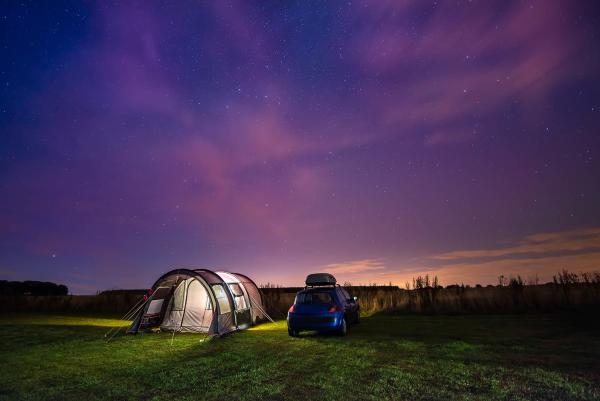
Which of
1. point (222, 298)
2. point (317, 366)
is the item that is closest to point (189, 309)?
point (222, 298)

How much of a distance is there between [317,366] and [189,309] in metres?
9.49

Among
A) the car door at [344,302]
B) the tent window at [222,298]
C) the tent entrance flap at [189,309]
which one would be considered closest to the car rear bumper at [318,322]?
the car door at [344,302]

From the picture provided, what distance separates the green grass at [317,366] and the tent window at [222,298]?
1.62 metres

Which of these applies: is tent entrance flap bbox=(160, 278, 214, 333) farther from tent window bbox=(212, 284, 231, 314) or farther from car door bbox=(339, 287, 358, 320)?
car door bbox=(339, 287, 358, 320)

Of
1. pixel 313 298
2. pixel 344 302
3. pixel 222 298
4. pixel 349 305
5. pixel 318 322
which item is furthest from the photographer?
pixel 222 298

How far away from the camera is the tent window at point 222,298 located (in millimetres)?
16194

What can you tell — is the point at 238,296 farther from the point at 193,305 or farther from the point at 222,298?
the point at 193,305

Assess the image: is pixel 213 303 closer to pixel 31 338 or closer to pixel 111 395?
pixel 31 338

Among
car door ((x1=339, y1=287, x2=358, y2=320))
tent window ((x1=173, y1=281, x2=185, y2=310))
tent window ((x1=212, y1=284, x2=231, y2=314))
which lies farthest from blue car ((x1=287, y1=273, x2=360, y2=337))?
tent window ((x1=173, y1=281, x2=185, y2=310))

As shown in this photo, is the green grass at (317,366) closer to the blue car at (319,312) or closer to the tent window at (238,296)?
the blue car at (319,312)

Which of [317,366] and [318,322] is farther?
[318,322]

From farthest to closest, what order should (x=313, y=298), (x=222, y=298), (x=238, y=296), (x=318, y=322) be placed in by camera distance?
(x=238, y=296) → (x=222, y=298) → (x=313, y=298) → (x=318, y=322)

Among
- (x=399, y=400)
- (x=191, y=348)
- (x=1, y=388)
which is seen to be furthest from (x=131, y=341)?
(x=399, y=400)

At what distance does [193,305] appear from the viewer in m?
17.2
